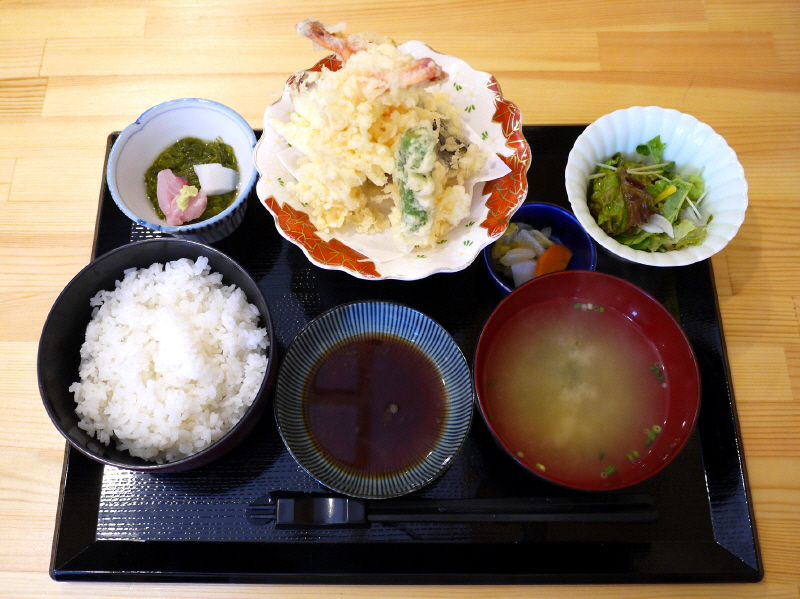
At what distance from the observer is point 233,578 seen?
62.2 inches

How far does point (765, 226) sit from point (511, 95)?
1.21m

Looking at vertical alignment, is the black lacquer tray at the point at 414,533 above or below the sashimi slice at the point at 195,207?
below

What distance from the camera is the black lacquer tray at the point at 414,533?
159 centimetres

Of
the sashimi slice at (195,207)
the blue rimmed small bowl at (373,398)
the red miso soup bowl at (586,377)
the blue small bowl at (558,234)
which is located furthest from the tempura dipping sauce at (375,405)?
the sashimi slice at (195,207)

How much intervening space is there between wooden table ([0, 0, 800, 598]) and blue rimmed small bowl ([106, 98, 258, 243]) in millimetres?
316

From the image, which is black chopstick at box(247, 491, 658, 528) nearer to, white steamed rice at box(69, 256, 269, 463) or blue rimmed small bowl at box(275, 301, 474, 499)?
blue rimmed small bowl at box(275, 301, 474, 499)

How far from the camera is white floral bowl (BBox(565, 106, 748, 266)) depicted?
5.71ft

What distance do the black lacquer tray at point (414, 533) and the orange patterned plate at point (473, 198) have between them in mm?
592

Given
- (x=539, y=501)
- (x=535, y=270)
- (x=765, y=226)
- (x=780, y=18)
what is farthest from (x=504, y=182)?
(x=780, y=18)

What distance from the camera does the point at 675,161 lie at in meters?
1.94

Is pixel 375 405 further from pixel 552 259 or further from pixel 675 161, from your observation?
pixel 675 161

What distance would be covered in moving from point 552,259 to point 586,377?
43 centimetres

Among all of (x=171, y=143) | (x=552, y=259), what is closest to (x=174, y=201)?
(x=171, y=143)

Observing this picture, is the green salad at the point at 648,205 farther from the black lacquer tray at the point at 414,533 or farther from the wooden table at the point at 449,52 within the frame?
the black lacquer tray at the point at 414,533
